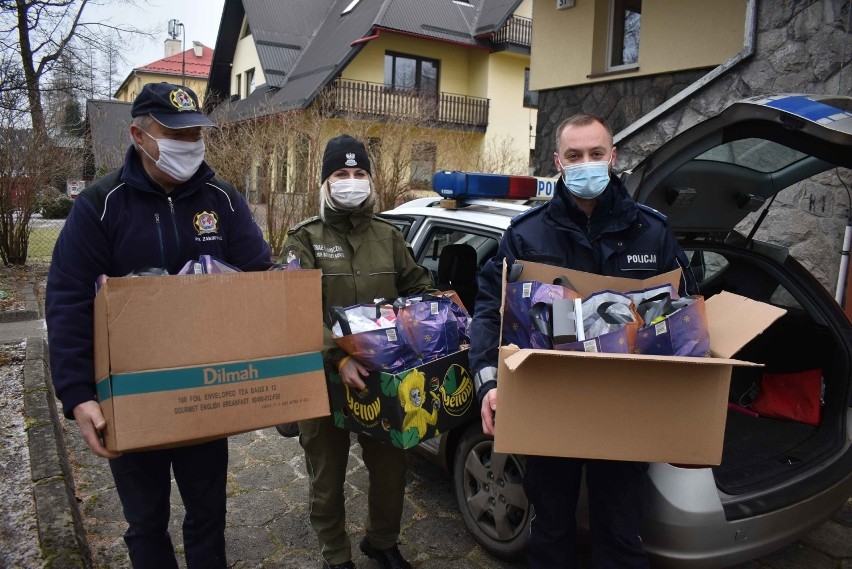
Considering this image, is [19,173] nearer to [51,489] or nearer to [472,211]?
[51,489]

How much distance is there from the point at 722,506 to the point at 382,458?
1.40 meters

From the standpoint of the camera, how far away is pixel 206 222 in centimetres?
237

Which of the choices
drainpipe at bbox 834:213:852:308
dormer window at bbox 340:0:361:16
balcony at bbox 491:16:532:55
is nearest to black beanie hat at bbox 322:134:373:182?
drainpipe at bbox 834:213:852:308

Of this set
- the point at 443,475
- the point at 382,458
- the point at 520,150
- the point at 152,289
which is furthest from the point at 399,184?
the point at 520,150

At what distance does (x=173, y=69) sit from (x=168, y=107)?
52098 mm

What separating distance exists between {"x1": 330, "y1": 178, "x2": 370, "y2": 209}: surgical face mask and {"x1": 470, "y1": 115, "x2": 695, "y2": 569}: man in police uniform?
0.72 meters

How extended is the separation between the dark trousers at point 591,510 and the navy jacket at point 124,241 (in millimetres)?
1339

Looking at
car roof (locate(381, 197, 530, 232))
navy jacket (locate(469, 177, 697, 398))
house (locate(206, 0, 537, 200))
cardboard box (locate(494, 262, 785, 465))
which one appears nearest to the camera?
cardboard box (locate(494, 262, 785, 465))

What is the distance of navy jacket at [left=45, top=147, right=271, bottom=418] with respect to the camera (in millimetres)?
2035

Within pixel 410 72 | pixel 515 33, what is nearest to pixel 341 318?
pixel 410 72

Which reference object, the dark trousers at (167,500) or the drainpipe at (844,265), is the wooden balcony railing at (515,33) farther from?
the dark trousers at (167,500)

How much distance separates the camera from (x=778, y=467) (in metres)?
2.98

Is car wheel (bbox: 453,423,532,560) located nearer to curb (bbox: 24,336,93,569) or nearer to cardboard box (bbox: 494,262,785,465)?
cardboard box (bbox: 494,262,785,465)

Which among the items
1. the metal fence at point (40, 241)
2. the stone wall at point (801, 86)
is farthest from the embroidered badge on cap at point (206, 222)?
the metal fence at point (40, 241)
